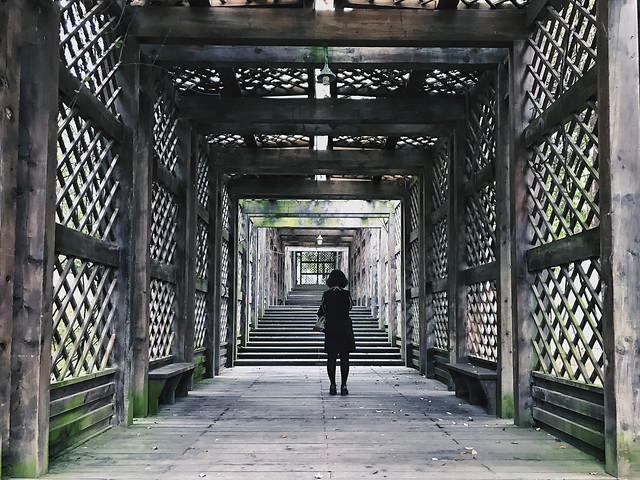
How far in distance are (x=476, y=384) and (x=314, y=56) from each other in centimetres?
359

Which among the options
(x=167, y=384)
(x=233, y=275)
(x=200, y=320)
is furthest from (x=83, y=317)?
(x=233, y=275)

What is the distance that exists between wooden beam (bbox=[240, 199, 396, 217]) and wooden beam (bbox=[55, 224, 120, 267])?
30.9 ft

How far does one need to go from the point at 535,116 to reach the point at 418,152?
501 cm

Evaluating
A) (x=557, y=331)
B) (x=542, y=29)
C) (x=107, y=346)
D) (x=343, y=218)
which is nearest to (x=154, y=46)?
(x=107, y=346)

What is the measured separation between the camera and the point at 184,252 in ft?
29.0

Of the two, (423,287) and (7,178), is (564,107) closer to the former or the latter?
(7,178)

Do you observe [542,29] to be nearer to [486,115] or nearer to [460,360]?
[486,115]

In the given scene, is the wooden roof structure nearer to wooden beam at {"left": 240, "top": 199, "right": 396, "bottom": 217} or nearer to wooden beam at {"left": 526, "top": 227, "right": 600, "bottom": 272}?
wooden beam at {"left": 526, "top": 227, "right": 600, "bottom": 272}

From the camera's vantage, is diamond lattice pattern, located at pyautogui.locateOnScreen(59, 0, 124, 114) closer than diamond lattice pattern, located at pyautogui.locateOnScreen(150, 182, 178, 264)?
Yes

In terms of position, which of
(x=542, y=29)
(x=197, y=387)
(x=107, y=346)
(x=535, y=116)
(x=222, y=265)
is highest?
(x=542, y=29)

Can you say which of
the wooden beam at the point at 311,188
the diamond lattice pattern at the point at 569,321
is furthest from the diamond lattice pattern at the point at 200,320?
the diamond lattice pattern at the point at 569,321

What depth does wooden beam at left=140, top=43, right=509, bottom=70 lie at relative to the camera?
6930 mm

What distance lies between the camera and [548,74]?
621cm

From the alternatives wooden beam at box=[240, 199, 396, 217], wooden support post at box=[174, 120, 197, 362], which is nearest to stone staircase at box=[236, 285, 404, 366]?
wooden beam at box=[240, 199, 396, 217]
